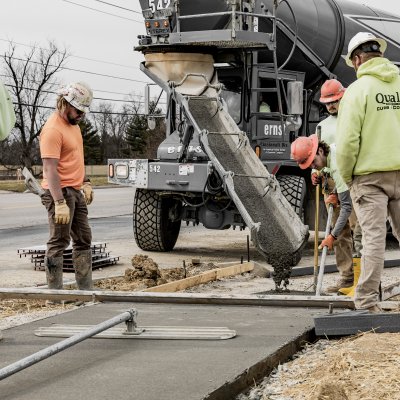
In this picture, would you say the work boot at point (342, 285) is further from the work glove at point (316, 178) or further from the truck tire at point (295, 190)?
the truck tire at point (295, 190)

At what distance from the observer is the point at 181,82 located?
39.0 ft


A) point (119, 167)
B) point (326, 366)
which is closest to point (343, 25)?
point (119, 167)

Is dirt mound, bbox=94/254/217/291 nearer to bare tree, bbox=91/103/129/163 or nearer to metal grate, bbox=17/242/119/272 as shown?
metal grate, bbox=17/242/119/272

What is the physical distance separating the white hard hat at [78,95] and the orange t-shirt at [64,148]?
21 cm

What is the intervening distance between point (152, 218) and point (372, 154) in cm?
677

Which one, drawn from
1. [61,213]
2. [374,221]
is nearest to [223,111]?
[61,213]

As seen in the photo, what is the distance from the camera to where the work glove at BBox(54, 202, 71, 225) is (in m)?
7.46

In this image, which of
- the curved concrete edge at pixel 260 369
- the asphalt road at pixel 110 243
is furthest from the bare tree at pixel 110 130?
the curved concrete edge at pixel 260 369

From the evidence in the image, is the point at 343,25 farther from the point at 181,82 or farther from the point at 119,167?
the point at 119,167

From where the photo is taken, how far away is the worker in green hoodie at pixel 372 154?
6098mm

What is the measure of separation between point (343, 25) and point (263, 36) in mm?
2544

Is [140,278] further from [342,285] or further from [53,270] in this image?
[342,285]

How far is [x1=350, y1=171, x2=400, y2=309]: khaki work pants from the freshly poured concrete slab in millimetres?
501

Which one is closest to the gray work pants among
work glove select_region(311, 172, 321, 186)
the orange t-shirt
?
the orange t-shirt
